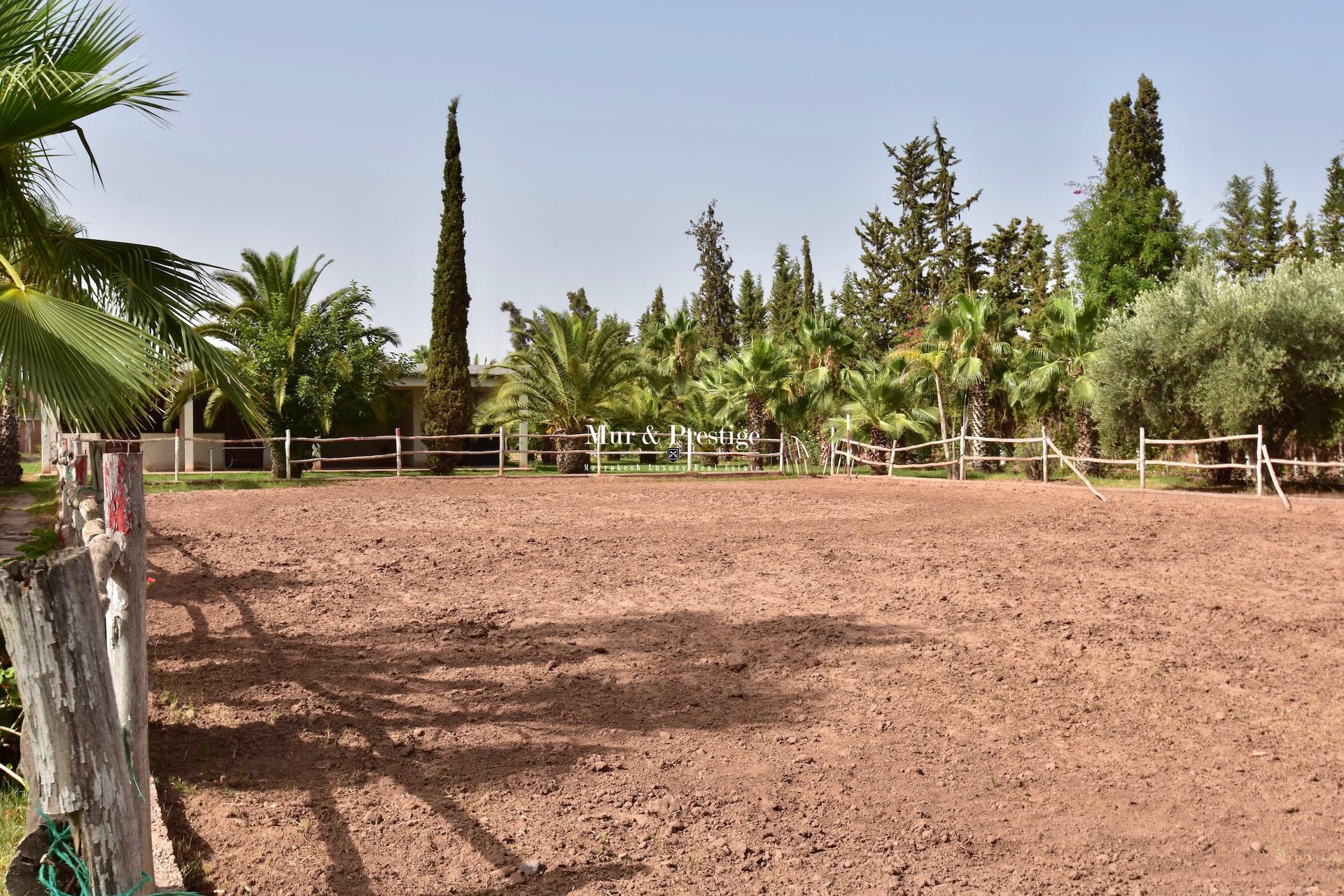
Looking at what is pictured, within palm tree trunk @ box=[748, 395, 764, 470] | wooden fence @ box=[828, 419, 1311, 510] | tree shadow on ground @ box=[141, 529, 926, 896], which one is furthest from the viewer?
palm tree trunk @ box=[748, 395, 764, 470]

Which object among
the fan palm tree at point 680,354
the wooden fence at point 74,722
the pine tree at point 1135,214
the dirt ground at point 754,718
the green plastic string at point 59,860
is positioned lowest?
the dirt ground at point 754,718

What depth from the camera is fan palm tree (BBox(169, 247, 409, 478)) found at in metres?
25.9

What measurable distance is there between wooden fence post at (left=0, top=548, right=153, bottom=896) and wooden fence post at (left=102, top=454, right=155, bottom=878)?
685mm

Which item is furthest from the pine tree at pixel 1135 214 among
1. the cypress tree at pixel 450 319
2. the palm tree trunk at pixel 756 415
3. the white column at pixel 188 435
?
the white column at pixel 188 435

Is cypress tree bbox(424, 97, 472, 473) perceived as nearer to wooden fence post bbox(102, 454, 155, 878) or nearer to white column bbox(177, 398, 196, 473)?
white column bbox(177, 398, 196, 473)

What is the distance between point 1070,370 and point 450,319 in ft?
54.6

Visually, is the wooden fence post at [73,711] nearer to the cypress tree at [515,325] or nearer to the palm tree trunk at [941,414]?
the palm tree trunk at [941,414]

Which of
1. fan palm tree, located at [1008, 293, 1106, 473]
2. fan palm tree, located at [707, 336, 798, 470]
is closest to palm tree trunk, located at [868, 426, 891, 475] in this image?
fan palm tree, located at [707, 336, 798, 470]

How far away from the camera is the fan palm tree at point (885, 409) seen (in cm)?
2855

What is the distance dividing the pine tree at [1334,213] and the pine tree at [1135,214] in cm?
989

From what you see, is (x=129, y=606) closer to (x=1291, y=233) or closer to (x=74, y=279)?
(x=74, y=279)

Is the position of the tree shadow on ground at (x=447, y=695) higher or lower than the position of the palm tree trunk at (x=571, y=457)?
lower

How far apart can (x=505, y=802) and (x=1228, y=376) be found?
65.4 ft

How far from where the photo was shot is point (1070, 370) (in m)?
26.9
